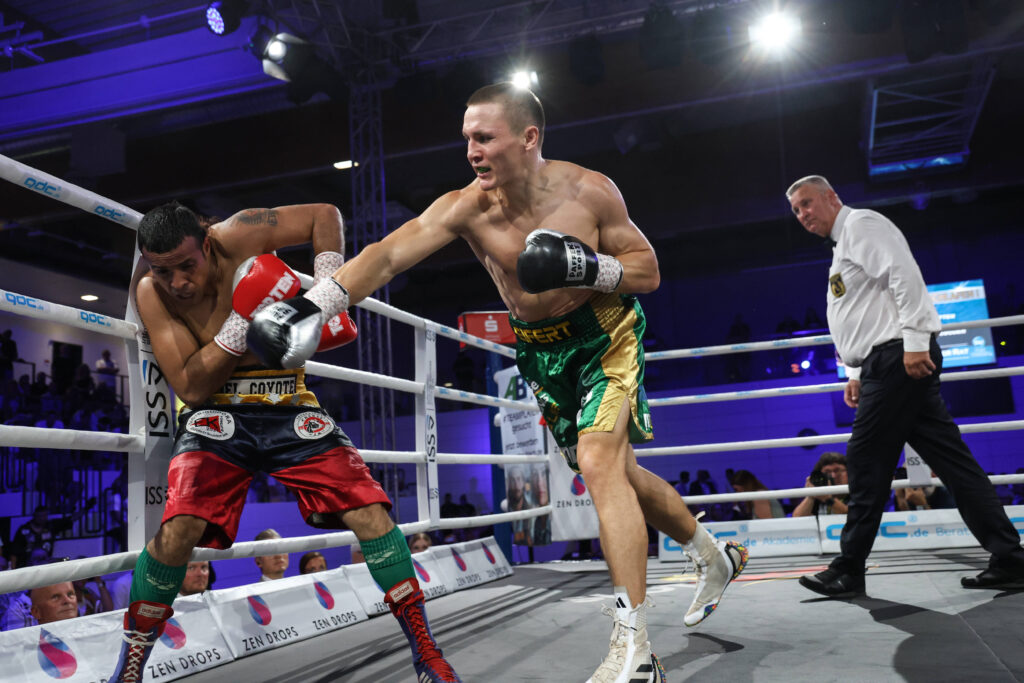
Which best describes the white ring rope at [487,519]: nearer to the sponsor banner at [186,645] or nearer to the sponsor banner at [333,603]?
the sponsor banner at [333,603]

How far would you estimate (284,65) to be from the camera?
24.2 ft

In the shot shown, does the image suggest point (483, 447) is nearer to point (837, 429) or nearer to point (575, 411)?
point (837, 429)

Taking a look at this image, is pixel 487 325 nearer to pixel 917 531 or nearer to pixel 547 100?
pixel 917 531

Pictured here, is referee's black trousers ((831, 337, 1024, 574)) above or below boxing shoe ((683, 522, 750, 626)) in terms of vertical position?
above

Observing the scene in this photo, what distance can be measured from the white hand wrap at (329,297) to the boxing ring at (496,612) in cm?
Result: 50

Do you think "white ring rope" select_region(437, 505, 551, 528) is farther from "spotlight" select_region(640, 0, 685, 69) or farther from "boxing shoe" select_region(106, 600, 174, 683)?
"spotlight" select_region(640, 0, 685, 69)

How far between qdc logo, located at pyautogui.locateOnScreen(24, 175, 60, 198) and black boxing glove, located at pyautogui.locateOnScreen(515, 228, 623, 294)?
0.98m

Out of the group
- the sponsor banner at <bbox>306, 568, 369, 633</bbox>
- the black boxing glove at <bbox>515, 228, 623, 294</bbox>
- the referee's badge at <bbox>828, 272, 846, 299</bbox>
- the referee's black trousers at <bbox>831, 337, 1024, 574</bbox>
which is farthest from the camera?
the referee's badge at <bbox>828, 272, 846, 299</bbox>

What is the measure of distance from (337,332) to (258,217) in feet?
1.62

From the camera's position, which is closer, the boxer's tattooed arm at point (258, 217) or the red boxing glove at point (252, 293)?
the red boxing glove at point (252, 293)

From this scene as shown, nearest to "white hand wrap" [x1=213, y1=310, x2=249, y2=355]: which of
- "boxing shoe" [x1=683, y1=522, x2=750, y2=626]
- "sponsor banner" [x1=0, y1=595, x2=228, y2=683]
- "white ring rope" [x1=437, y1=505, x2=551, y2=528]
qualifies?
"sponsor banner" [x1=0, y1=595, x2=228, y2=683]

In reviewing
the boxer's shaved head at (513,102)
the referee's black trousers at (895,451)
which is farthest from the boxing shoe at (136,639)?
the referee's black trousers at (895,451)

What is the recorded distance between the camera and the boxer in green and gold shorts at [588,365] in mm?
1802

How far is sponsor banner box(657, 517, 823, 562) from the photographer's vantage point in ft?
12.7
